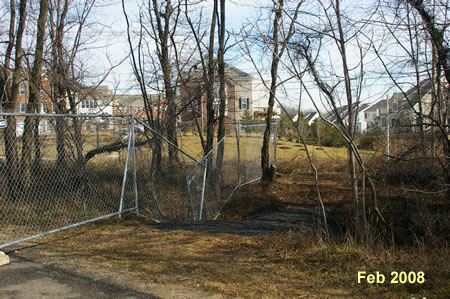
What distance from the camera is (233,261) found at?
4793mm

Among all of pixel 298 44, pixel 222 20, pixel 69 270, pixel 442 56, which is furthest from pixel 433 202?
pixel 222 20

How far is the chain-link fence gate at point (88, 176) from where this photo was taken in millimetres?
6949

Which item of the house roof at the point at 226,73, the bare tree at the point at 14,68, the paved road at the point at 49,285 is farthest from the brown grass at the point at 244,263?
the house roof at the point at 226,73

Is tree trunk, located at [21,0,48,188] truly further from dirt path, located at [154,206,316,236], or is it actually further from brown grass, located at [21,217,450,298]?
dirt path, located at [154,206,316,236]

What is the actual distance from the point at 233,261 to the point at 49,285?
1.93m

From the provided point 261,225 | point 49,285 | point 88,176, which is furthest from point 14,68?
point 49,285

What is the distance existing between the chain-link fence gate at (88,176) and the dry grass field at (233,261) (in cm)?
85

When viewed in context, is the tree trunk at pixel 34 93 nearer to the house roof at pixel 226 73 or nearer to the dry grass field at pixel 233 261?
the dry grass field at pixel 233 261

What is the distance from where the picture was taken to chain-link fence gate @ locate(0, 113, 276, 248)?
6949mm

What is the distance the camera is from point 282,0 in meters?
7.97

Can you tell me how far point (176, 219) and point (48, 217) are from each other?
2.44 metres

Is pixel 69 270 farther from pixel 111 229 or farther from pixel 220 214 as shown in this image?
pixel 220 214

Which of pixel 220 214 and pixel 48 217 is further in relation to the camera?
pixel 220 214

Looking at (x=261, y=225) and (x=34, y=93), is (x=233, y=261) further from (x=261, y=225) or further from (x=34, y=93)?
(x=34, y=93)
